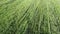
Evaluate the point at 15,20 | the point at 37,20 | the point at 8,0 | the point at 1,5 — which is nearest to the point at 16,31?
the point at 15,20

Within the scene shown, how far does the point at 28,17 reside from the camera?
145 cm

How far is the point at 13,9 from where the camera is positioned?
1.61 m

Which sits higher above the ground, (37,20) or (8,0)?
(8,0)

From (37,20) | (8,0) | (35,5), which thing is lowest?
A: (37,20)

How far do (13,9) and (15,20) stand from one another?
0.32 meters

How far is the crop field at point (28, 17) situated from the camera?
1.23 meters

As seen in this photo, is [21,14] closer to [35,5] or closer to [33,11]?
[33,11]

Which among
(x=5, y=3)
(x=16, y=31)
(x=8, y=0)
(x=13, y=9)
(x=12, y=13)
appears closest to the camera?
(x=16, y=31)

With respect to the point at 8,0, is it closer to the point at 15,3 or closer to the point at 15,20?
the point at 15,3

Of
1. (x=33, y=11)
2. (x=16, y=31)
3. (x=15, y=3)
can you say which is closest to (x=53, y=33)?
(x=16, y=31)

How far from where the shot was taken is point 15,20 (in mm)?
1348

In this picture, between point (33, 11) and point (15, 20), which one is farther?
point (33, 11)

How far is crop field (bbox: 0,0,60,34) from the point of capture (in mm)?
1226

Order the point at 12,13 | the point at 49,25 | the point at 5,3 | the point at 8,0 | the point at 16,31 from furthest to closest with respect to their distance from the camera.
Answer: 1. the point at 8,0
2. the point at 5,3
3. the point at 12,13
4. the point at 49,25
5. the point at 16,31
